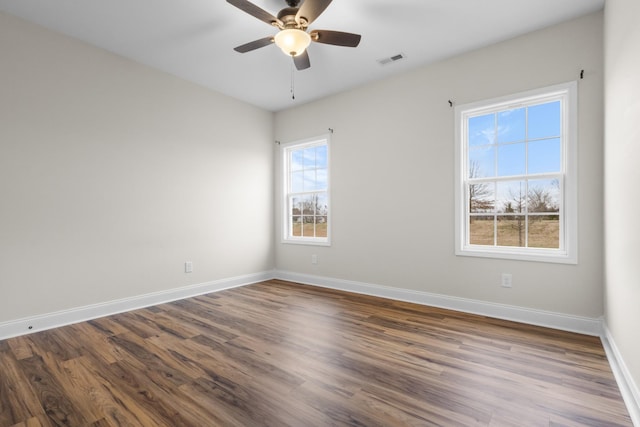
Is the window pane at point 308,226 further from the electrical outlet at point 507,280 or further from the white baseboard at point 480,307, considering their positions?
the electrical outlet at point 507,280

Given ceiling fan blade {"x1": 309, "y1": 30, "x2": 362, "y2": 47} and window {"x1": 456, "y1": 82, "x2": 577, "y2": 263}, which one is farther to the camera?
window {"x1": 456, "y1": 82, "x2": 577, "y2": 263}

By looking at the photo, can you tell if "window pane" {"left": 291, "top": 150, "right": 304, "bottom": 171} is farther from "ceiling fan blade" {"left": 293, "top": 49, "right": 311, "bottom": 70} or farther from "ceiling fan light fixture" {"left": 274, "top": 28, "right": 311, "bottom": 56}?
"ceiling fan light fixture" {"left": 274, "top": 28, "right": 311, "bottom": 56}

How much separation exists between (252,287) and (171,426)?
2957mm

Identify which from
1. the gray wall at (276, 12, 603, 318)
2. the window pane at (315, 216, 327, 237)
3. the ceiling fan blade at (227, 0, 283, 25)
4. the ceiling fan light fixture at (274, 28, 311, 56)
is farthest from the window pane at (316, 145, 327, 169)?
the ceiling fan blade at (227, 0, 283, 25)

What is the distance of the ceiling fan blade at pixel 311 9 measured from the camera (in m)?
2.06

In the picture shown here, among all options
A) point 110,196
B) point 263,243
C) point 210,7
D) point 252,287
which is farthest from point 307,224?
point 210,7

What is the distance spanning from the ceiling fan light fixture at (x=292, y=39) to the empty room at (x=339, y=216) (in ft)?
0.11

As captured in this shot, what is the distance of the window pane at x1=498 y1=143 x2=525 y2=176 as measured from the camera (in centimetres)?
307

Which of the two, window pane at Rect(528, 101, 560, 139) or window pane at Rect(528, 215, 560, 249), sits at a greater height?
window pane at Rect(528, 101, 560, 139)

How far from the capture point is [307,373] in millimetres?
2039

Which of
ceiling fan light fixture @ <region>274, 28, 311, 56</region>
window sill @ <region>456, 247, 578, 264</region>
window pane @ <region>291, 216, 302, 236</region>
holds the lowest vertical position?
window sill @ <region>456, 247, 578, 264</region>

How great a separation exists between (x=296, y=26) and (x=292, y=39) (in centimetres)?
14

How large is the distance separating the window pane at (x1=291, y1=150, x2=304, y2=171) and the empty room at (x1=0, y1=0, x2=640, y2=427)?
64 cm

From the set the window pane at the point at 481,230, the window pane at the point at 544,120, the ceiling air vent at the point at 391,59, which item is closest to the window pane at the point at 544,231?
the window pane at the point at 481,230
